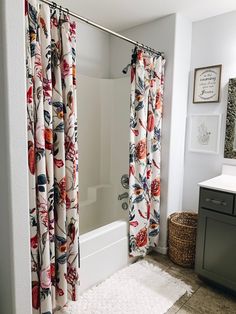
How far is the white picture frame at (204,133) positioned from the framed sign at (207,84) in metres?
0.17

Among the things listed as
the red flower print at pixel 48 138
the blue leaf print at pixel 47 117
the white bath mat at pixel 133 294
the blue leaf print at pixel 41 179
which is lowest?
the white bath mat at pixel 133 294

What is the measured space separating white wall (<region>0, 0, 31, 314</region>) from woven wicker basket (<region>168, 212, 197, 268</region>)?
4.65 ft

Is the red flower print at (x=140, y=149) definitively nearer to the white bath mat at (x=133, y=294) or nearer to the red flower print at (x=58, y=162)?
the red flower print at (x=58, y=162)

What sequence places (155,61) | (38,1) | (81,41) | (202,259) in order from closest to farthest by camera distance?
(38,1) → (202,259) → (155,61) → (81,41)

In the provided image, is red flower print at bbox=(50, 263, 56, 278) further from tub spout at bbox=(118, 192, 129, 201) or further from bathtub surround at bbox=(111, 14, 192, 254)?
bathtub surround at bbox=(111, 14, 192, 254)

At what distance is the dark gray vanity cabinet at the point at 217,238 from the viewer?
69.2 inches

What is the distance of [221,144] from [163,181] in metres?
0.65

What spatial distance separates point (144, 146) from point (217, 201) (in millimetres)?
746

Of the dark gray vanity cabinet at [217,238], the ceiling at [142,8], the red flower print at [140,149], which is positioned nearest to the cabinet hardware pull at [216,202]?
the dark gray vanity cabinet at [217,238]

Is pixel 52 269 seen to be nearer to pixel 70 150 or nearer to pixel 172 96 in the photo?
pixel 70 150

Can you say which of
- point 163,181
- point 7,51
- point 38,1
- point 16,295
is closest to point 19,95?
point 7,51

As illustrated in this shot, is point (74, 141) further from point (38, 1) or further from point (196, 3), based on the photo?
point (196, 3)

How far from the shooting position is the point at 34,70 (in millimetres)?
1286

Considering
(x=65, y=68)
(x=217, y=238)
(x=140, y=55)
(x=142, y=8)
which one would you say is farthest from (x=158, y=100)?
(x=217, y=238)
